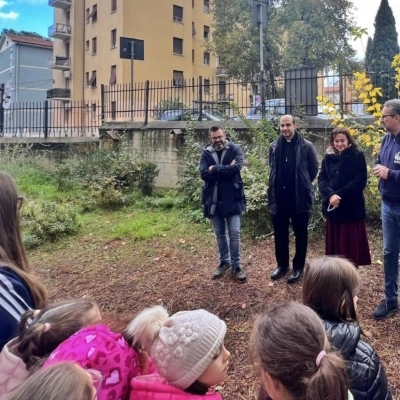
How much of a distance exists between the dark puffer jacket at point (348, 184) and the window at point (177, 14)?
35.8 m

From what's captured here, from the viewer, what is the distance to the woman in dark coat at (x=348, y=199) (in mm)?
3975

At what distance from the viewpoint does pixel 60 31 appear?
37.2 metres

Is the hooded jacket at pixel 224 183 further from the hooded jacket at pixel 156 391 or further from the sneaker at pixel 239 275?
the hooded jacket at pixel 156 391

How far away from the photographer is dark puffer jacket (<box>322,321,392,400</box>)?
1.79m

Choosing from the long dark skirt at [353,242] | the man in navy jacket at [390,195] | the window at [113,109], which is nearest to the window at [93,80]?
the window at [113,109]

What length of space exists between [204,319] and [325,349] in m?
0.46

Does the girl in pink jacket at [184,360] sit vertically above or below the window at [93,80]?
below

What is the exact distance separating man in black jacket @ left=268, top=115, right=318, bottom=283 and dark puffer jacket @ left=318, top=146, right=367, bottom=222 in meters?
0.36

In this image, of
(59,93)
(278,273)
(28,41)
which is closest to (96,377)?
(278,273)

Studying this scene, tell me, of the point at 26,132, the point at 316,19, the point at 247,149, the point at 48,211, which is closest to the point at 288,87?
the point at 247,149

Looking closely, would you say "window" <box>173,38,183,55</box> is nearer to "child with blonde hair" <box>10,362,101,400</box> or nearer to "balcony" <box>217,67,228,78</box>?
"balcony" <box>217,67,228,78</box>

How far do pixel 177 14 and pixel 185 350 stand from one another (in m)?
39.3

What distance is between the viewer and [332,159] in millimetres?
4121

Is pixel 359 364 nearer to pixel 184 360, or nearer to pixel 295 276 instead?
pixel 184 360
